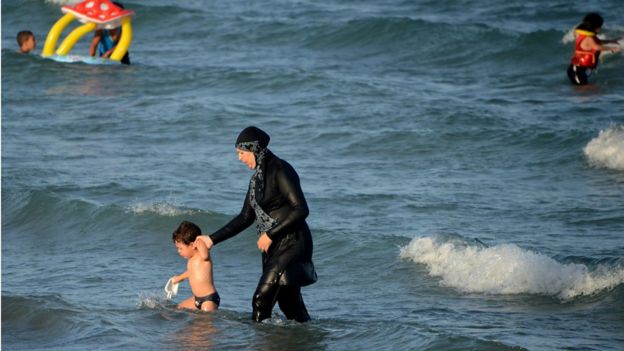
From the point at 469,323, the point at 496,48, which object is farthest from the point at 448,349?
the point at 496,48

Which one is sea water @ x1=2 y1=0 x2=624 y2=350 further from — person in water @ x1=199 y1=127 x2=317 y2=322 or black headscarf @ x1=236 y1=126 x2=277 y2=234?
black headscarf @ x1=236 y1=126 x2=277 y2=234

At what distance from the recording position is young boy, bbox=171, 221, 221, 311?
966cm

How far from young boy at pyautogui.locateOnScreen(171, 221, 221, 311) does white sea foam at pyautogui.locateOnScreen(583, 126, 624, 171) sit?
7.94 m

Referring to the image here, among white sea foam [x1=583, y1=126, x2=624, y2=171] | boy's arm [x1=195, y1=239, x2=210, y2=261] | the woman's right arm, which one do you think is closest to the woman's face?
the woman's right arm

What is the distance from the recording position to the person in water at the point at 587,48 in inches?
794

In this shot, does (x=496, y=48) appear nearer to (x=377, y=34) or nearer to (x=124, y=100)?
(x=377, y=34)

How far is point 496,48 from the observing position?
80.9ft

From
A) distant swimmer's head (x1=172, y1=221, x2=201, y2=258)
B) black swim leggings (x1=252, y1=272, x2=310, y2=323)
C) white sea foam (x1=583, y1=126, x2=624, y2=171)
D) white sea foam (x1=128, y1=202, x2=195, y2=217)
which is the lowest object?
white sea foam (x1=128, y1=202, x2=195, y2=217)

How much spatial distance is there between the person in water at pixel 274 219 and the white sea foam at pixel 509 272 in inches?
116

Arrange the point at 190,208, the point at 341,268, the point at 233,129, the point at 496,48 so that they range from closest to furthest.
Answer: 1. the point at 341,268
2. the point at 190,208
3. the point at 233,129
4. the point at 496,48

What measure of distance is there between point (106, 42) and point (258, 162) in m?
15.7

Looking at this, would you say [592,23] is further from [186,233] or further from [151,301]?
[186,233]

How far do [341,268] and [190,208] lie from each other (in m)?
2.58

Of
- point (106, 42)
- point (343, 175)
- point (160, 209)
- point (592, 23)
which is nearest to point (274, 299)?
point (160, 209)
